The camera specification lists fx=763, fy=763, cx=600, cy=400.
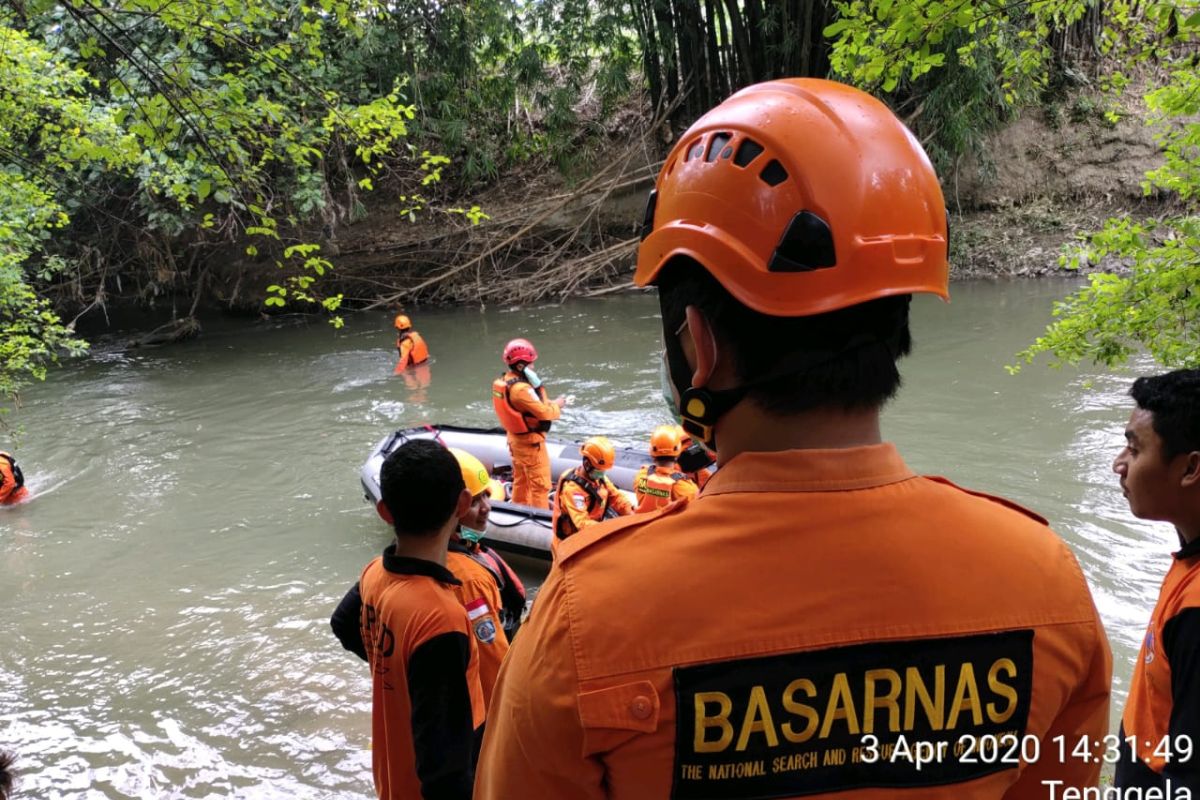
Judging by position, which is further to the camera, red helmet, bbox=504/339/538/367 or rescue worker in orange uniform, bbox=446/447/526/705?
→ red helmet, bbox=504/339/538/367

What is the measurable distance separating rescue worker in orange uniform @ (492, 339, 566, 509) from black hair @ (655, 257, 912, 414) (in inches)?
215

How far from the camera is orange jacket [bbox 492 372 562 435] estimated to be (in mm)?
6344

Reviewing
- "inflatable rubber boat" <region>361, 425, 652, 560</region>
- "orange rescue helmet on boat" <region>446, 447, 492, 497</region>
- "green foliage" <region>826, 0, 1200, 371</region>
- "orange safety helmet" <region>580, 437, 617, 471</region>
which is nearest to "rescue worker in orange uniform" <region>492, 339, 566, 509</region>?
"inflatable rubber boat" <region>361, 425, 652, 560</region>

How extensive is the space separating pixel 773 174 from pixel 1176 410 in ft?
5.39

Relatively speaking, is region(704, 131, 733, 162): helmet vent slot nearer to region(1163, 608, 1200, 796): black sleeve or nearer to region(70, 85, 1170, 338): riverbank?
region(1163, 608, 1200, 796): black sleeve

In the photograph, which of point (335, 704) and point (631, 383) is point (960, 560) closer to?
point (335, 704)

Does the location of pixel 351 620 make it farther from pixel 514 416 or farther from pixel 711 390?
pixel 514 416

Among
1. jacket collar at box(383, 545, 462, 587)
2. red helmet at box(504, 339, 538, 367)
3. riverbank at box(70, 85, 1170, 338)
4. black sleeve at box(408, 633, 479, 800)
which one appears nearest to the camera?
black sleeve at box(408, 633, 479, 800)

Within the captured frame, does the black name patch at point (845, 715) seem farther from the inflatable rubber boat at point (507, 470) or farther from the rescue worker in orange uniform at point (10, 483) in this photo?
the rescue worker in orange uniform at point (10, 483)

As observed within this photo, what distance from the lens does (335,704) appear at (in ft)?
14.9

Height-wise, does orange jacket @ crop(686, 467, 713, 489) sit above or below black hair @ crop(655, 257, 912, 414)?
below

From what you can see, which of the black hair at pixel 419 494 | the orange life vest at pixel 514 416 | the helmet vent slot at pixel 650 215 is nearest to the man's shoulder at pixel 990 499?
the helmet vent slot at pixel 650 215

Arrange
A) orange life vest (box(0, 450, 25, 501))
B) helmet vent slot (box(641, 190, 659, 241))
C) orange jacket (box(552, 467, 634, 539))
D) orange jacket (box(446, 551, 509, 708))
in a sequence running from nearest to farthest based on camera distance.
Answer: helmet vent slot (box(641, 190, 659, 241)) < orange jacket (box(446, 551, 509, 708)) < orange jacket (box(552, 467, 634, 539)) < orange life vest (box(0, 450, 25, 501))

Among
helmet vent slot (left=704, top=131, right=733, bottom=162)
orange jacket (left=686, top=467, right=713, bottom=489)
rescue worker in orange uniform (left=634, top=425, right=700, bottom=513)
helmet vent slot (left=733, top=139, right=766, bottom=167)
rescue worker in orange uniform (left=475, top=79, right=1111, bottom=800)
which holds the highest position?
helmet vent slot (left=704, top=131, right=733, bottom=162)
